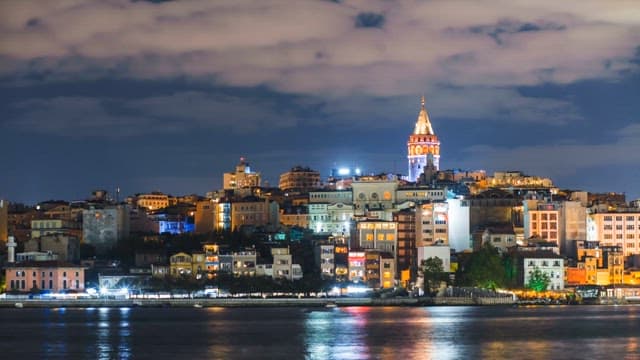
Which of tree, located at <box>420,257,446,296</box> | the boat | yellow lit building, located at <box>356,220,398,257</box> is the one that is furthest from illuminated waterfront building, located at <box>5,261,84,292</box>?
tree, located at <box>420,257,446,296</box>

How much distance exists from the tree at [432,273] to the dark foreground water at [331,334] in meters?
3.23

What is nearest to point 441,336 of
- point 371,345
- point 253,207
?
point 371,345

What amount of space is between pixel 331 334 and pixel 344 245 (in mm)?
31965

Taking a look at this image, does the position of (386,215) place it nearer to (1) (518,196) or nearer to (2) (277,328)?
(1) (518,196)

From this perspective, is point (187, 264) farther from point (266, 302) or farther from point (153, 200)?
point (153, 200)

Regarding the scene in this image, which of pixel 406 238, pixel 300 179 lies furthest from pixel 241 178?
pixel 406 238

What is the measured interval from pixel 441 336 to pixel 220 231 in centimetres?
4279

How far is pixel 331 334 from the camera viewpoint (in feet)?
208

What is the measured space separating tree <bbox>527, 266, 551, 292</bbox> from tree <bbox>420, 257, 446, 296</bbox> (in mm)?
4917

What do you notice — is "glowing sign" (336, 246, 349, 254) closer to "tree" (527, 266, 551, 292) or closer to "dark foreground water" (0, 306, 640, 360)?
"dark foreground water" (0, 306, 640, 360)

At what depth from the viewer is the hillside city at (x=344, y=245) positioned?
92.1m

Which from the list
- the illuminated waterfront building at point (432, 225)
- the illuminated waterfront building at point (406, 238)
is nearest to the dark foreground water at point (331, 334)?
the illuminated waterfront building at point (432, 225)

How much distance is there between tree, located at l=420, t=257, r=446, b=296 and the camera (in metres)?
89.2

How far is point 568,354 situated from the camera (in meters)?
53.5
